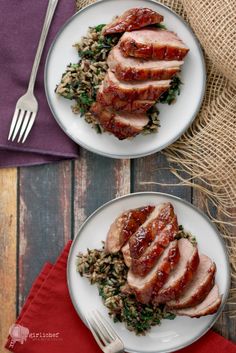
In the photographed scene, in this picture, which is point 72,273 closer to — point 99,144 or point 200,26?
point 99,144

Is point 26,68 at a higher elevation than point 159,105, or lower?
higher

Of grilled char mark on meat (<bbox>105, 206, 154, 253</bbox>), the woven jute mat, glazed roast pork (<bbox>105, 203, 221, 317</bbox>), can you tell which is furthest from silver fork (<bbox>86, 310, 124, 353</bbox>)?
the woven jute mat

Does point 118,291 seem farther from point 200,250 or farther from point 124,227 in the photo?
point 200,250

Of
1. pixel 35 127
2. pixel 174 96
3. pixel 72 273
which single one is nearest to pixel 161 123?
pixel 174 96

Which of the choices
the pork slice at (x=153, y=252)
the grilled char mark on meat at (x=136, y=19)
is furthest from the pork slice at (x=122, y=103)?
the pork slice at (x=153, y=252)

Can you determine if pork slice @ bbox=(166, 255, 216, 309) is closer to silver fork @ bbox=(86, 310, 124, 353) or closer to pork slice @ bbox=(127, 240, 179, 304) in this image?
pork slice @ bbox=(127, 240, 179, 304)

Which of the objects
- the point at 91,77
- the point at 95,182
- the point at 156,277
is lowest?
the point at 156,277

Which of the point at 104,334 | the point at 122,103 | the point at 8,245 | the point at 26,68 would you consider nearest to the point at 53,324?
the point at 104,334
